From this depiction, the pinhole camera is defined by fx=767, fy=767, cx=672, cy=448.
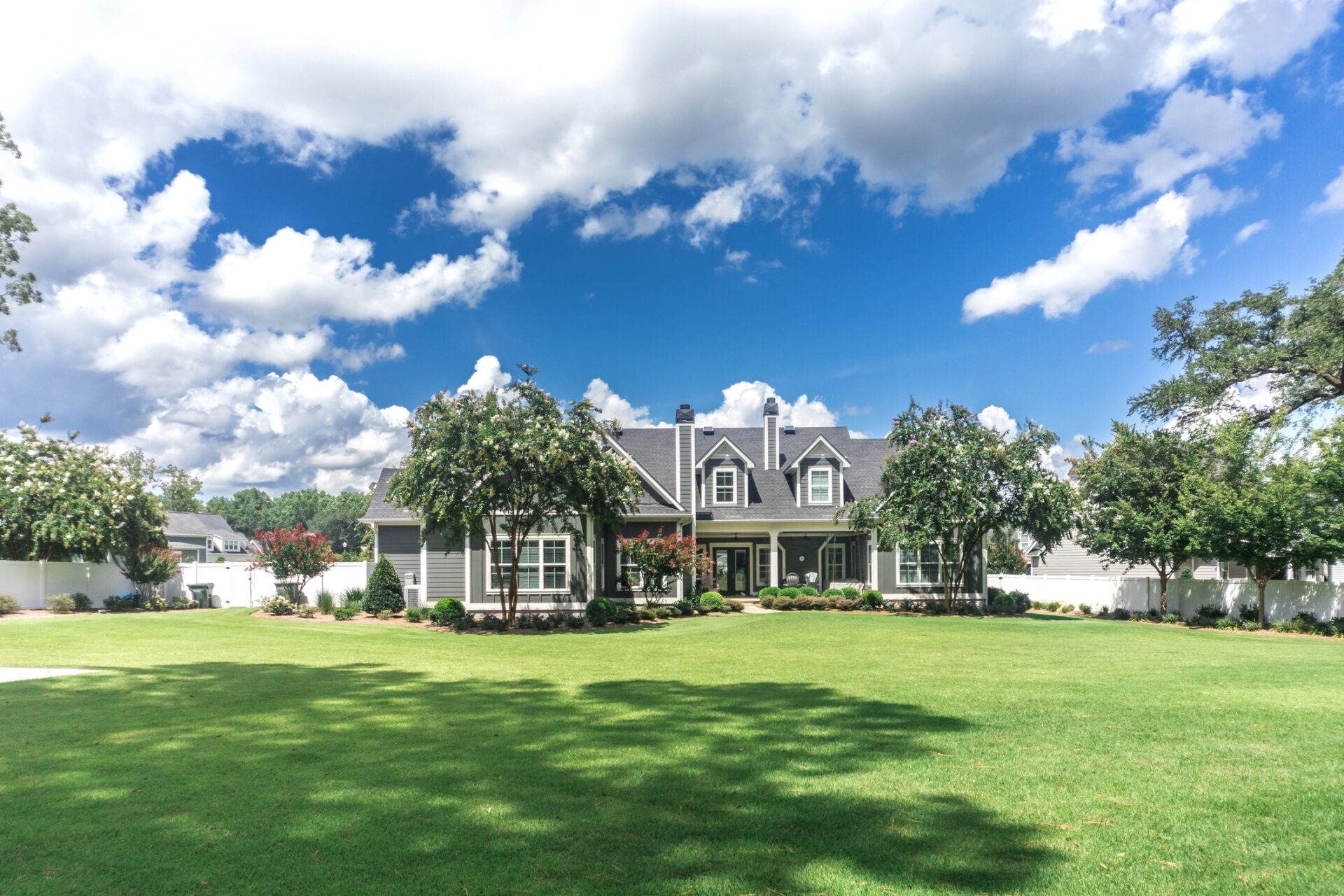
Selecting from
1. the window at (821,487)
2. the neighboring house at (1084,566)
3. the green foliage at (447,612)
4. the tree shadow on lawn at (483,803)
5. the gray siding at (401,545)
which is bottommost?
the neighboring house at (1084,566)

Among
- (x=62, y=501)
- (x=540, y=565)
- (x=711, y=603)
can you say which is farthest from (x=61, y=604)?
(x=711, y=603)

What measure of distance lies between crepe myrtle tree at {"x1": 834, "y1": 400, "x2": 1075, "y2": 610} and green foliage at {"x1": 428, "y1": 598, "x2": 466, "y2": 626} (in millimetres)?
13579

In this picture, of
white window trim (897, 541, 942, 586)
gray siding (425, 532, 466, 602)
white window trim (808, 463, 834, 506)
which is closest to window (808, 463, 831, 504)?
white window trim (808, 463, 834, 506)

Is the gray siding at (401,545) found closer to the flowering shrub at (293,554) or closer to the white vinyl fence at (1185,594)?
the flowering shrub at (293,554)

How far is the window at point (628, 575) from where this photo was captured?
84.4 feet

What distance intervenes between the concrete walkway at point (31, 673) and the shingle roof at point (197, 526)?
56354mm

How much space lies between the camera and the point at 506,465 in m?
18.2

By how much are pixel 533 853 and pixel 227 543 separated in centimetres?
7427

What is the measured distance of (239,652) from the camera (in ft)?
45.2

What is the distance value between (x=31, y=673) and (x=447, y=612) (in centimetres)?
1134

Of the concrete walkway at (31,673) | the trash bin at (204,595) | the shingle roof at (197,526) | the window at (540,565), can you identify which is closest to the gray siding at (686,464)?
the window at (540,565)

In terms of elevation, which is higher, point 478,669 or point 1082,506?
point 1082,506

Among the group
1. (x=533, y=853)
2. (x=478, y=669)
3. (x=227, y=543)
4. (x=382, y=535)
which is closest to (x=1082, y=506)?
(x=478, y=669)

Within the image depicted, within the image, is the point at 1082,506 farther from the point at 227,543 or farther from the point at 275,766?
the point at 227,543
